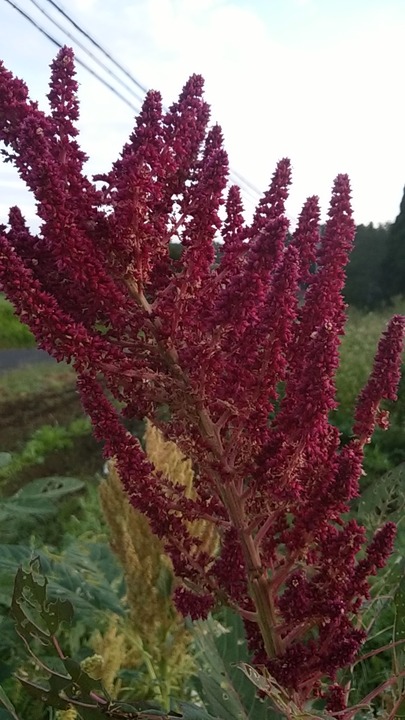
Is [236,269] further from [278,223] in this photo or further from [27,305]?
[27,305]

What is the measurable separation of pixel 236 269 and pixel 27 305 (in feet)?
0.79

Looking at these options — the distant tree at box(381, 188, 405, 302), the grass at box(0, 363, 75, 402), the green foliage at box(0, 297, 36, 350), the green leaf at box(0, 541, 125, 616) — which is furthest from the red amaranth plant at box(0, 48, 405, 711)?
the distant tree at box(381, 188, 405, 302)

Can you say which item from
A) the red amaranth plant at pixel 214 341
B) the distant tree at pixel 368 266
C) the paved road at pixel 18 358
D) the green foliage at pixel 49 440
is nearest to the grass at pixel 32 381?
the paved road at pixel 18 358

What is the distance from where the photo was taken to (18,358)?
4.95 m

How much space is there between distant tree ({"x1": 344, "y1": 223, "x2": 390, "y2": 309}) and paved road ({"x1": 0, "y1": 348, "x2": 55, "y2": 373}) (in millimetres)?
8757

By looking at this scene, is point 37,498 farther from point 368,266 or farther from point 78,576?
point 368,266

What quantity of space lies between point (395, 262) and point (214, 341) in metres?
13.6

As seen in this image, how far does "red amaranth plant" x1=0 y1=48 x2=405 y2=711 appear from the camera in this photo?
0.71 m

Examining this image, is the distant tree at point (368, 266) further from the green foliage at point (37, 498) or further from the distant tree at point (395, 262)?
the green foliage at point (37, 498)

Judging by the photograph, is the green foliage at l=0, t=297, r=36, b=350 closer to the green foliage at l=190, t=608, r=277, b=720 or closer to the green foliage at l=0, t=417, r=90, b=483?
the green foliage at l=0, t=417, r=90, b=483

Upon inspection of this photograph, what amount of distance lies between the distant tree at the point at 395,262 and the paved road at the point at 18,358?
923 cm

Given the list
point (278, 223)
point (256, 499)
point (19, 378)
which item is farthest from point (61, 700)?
point (19, 378)

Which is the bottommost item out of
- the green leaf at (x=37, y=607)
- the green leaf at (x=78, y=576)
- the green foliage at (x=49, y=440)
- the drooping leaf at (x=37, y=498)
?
the green foliage at (x=49, y=440)

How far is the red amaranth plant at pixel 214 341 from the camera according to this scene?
2.33 ft
